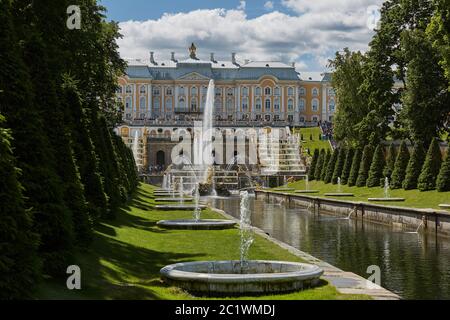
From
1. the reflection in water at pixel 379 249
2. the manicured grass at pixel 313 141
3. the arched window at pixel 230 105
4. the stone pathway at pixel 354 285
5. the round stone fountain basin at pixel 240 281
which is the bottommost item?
the reflection in water at pixel 379 249

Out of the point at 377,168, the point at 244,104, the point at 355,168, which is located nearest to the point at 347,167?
the point at 355,168

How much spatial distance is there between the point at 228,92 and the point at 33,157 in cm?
9977

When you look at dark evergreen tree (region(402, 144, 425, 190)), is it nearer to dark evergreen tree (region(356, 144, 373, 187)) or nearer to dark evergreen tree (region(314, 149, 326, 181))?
dark evergreen tree (region(356, 144, 373, 187))

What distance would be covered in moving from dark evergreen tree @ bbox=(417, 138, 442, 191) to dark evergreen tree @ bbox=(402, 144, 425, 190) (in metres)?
1.16

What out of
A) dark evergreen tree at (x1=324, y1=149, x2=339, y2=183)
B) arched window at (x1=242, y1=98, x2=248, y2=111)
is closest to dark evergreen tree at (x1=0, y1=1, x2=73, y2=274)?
dark evergreen tree at (x1=324, y1=149, x2=339, y2=183)

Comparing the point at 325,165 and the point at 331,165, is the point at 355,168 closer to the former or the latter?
the point at 331,165

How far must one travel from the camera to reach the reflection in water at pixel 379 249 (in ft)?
36.6

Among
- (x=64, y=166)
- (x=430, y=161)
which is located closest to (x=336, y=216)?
(x=430, y=161)

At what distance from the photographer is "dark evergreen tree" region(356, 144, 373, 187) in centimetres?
3616

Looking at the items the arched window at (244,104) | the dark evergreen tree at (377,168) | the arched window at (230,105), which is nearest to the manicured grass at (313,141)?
the arched window at (244,104)

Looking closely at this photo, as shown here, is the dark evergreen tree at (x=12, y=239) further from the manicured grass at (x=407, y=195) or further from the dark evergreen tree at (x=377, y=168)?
the dark evergreen tree at (x=377, y=168)

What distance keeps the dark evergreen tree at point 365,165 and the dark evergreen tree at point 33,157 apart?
29404mm

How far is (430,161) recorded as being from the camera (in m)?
27.8
